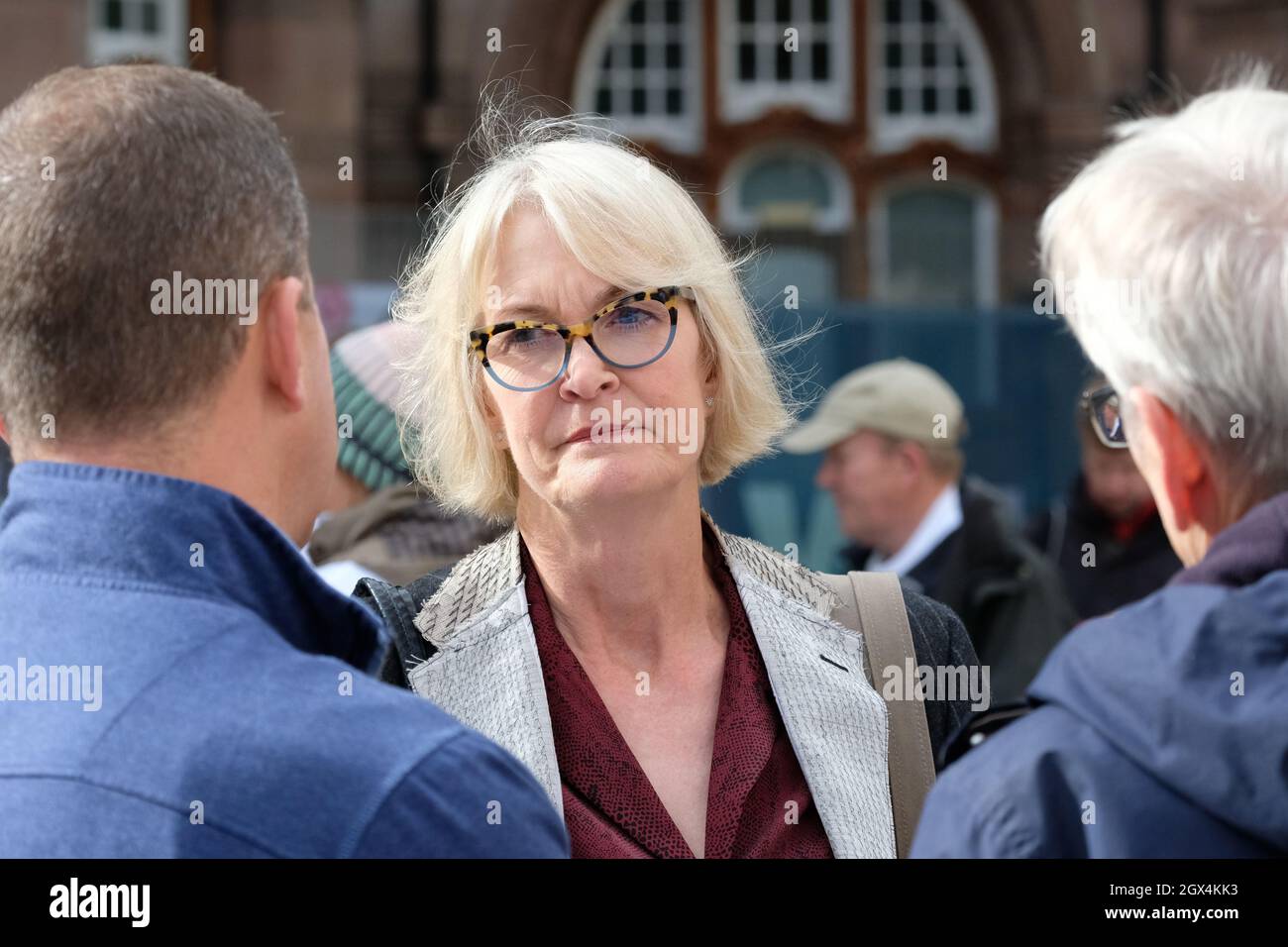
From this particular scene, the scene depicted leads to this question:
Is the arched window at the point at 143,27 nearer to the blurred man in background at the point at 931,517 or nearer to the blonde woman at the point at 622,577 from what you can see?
the blurred man in background at the point at 931,517

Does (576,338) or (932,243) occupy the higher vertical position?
(932,243)

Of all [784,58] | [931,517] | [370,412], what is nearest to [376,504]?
[370,412]

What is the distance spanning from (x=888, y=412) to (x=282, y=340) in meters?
3.82

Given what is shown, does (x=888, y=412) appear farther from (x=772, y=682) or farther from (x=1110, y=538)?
(x=772, y=682)

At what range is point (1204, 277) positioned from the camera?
5.34ft

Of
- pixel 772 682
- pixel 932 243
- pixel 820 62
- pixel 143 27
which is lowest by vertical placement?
pixel 772 682

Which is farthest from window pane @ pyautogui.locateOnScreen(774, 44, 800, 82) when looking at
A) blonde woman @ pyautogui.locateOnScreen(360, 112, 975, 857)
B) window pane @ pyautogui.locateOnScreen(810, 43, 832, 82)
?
blonde woman @ pyautogui.locateOnScreen(360, 112, 975, 857)

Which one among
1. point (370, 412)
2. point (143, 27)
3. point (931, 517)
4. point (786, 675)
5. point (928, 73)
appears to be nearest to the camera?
point (786, 675)

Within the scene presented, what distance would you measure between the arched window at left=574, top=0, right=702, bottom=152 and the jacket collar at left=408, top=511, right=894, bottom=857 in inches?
380

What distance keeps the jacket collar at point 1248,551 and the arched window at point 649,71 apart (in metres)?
10.6

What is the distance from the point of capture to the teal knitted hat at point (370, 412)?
3422mm

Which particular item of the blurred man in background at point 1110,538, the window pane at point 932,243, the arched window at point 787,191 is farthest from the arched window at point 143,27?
the blurred man in background at point 1110,538
